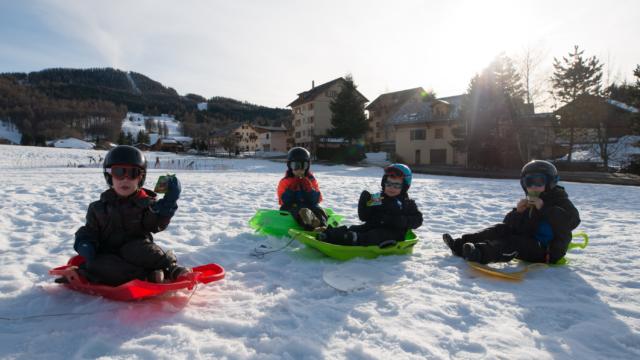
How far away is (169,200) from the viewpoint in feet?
10.8

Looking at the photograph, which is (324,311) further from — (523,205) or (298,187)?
(298,187)

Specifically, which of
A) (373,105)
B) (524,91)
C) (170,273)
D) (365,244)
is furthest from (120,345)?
(373,105)

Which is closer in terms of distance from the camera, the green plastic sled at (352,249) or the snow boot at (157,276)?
the snow boot at (157,276)

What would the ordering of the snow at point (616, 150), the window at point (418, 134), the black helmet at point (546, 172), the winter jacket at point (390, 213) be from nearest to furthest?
1. the black helmet at point (546, 172)
2. the winter jacket at point (390, 213)
3. the snow at point (616, 150)
4. the window at point (418, 134)

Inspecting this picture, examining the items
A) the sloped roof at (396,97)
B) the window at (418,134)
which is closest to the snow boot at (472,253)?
the window at (418,134)

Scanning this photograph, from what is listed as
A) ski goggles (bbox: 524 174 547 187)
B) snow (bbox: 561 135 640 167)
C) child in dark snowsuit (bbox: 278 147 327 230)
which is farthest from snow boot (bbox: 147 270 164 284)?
snow (bbox: 561 135 640 167)

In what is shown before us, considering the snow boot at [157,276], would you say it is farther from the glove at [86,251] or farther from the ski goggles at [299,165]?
the ski goggles at [299,165]

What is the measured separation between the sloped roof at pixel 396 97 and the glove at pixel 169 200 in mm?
57220

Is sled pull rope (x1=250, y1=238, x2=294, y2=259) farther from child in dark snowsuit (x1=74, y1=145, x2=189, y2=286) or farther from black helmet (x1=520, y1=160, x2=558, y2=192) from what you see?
black helmet (x1=520, y1=160, x2=558, y2=192)

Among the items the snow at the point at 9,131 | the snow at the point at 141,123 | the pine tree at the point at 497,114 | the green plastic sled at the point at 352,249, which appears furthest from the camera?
the snow at the point at 141,123

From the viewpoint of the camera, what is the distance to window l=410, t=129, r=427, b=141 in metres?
38.6

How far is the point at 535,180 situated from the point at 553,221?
1.66 feet

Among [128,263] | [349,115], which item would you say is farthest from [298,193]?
[349,115]

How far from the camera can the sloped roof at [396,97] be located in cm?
5691
